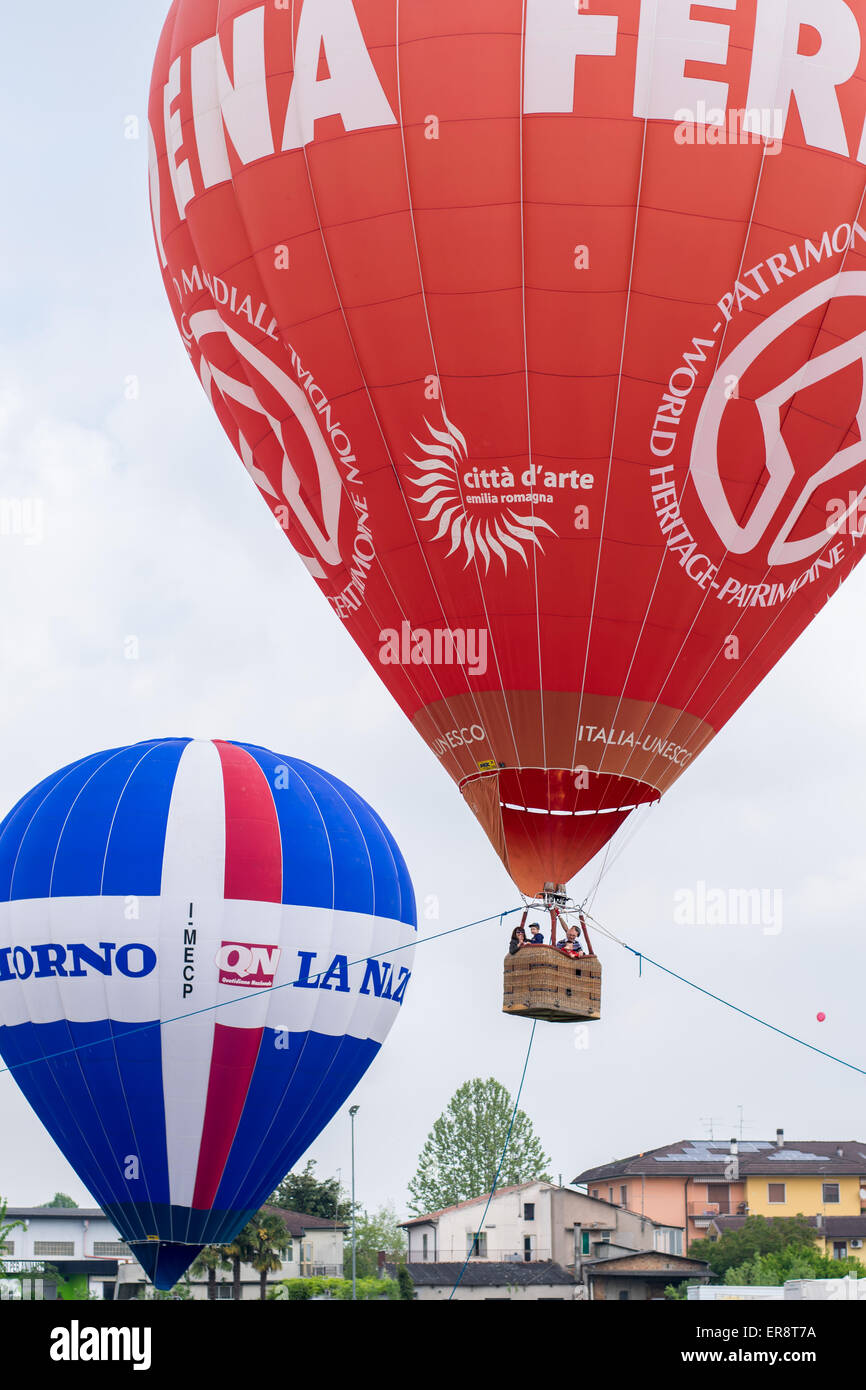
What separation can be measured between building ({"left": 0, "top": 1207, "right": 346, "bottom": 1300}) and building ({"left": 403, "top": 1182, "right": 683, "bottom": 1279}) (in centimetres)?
390

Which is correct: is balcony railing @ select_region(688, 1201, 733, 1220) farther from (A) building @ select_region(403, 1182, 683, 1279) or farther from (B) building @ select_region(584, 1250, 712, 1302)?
(B) building @ select_region(584, 1250, 712, 1302)

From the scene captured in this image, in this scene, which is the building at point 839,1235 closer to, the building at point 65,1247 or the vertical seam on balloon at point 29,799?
the building at point 65,1247

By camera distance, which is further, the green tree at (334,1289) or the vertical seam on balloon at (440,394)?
the green tree at (334,1289)

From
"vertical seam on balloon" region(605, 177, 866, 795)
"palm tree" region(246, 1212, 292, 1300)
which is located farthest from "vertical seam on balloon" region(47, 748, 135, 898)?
"palm tree" region(246, 1212, 292, 1300)

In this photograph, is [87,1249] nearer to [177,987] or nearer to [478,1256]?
[478,1256]

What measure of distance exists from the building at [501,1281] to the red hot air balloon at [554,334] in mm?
33237

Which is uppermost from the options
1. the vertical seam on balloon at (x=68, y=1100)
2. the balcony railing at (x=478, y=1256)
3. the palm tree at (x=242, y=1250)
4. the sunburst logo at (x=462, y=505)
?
the sunburst logo at (x=462, y=505)

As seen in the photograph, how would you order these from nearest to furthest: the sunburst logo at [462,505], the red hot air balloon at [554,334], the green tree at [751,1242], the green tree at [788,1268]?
the red hot air balloon at [554,334]
the sunburst logo at [462,505]
the green tree at [788,1268]
the green tree at [751,1242]

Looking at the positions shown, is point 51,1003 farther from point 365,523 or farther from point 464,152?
point 464,152

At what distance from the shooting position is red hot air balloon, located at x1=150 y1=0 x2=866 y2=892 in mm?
15164

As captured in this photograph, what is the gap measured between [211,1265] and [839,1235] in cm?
1715

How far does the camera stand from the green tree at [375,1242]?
58994 millimetres

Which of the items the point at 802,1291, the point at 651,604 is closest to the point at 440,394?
the point at 651,604

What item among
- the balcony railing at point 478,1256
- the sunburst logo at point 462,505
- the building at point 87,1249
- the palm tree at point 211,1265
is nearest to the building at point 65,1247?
the building at point 87,1249
